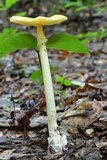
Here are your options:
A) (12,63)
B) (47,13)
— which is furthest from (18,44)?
(47,13)

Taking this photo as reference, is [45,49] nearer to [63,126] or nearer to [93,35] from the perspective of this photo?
[63,126]

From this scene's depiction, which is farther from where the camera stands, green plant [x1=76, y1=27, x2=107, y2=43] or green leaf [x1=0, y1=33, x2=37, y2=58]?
green plant [x1=76, y1=27, x2=107, y2=43]

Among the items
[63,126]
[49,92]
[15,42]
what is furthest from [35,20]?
[63,126]

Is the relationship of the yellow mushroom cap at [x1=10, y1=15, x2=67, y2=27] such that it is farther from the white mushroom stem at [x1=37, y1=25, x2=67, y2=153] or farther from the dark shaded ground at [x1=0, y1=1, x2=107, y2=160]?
the dark shaded ground at [x1=0, y1=1, x2=107, y2=160]

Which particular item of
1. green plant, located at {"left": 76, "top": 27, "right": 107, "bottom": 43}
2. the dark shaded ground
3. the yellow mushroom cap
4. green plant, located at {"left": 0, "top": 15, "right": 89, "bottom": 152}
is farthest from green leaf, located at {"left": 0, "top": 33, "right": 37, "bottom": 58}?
green plant, located at {"left": 76, "top": 27, "right": 107, "bottom": 43}

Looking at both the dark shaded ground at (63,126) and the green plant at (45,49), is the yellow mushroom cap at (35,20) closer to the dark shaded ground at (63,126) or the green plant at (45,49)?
the green plant at (45,49)

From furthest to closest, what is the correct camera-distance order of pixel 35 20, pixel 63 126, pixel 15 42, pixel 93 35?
pixel 93 35 < pixel 63 126 < pixel 15 42 < pixel 35 20

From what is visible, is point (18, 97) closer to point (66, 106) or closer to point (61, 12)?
point (66, 106)

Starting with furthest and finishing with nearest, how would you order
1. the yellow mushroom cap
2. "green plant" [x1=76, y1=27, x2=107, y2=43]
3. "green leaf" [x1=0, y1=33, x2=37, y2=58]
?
"green plant" [x1=76, y1=27, x2=107, y2=43], "green leaf" [x1=0, y1=33, x2=37, y2=58], the yellow mushroom cap

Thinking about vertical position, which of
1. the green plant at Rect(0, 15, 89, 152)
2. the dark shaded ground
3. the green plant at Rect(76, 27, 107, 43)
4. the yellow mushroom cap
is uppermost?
the green plant at Rect(76, 27, 107, 43)
